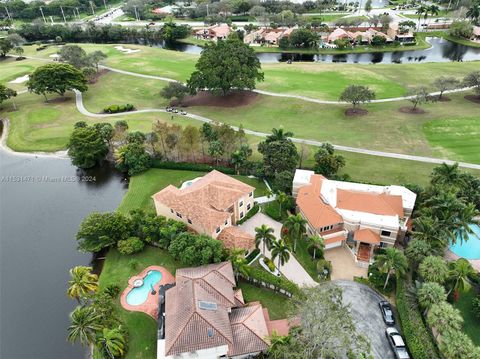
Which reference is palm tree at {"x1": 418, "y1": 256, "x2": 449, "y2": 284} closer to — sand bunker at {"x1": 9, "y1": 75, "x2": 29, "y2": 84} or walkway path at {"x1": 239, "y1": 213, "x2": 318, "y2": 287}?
walkway path at {"x1": 239, "y1": 213, "x2": 318, "y2": 287}

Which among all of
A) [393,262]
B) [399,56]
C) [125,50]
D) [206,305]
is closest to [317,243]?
[393,262]

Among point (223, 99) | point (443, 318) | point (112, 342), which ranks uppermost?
point (443, 318)

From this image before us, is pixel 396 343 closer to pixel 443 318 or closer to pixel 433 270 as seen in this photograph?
pixel 443 318

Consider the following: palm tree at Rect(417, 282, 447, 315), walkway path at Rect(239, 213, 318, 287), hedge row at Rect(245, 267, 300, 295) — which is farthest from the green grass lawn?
palm tree at Rect(417, 282, 447, 315)

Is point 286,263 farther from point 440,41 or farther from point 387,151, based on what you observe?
point 440,41

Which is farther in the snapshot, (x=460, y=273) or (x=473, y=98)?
(x=473, y=98)

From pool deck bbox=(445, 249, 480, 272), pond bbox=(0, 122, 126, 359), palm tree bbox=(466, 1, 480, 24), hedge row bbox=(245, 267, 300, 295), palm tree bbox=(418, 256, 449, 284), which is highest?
palm tree bbox=(466, 1, 480, 24)

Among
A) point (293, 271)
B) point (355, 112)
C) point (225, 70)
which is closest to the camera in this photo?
point (293, 271)

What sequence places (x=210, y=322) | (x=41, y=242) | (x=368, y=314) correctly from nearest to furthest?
(x=210, y=322) → (x=368, y=314) → (x=41, y=242)
